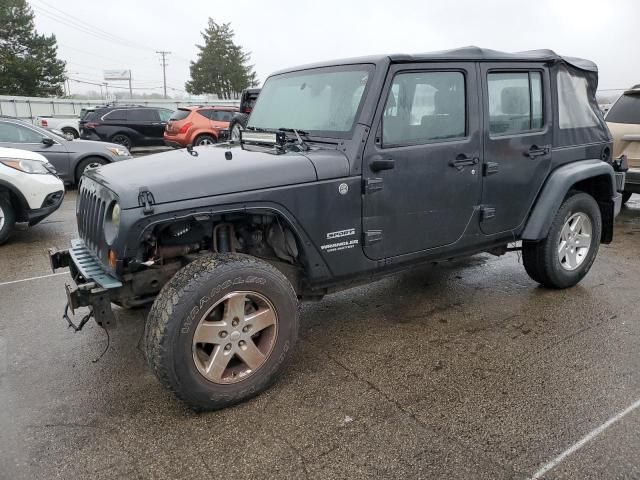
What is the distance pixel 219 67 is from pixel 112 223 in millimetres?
61731

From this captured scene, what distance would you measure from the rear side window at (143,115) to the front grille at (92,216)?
16.0 meters

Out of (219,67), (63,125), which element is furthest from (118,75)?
(63,125)

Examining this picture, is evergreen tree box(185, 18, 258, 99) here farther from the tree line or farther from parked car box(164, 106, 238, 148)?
parked car box(164, 106, 238, 148)

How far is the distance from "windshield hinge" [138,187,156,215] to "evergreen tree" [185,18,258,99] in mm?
60084

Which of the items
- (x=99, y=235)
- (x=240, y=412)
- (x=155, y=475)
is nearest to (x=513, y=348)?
(x=240, y=412)

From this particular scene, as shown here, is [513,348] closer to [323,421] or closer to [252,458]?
[323,421]

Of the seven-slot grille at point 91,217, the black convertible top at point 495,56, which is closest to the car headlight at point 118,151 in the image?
the seven-slot grille at point 91,217

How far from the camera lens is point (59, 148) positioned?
33.3 feet

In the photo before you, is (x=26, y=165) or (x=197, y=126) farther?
(x=197, y=126)

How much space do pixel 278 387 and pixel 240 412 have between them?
318mm

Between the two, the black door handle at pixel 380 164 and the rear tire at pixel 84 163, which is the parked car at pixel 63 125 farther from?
the black door handle at pixel 380 164

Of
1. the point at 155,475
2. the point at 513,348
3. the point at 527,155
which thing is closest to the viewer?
the point at 155,475

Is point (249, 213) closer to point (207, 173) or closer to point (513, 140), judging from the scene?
point (207, 173)

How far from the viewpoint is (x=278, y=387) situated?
122 inches
